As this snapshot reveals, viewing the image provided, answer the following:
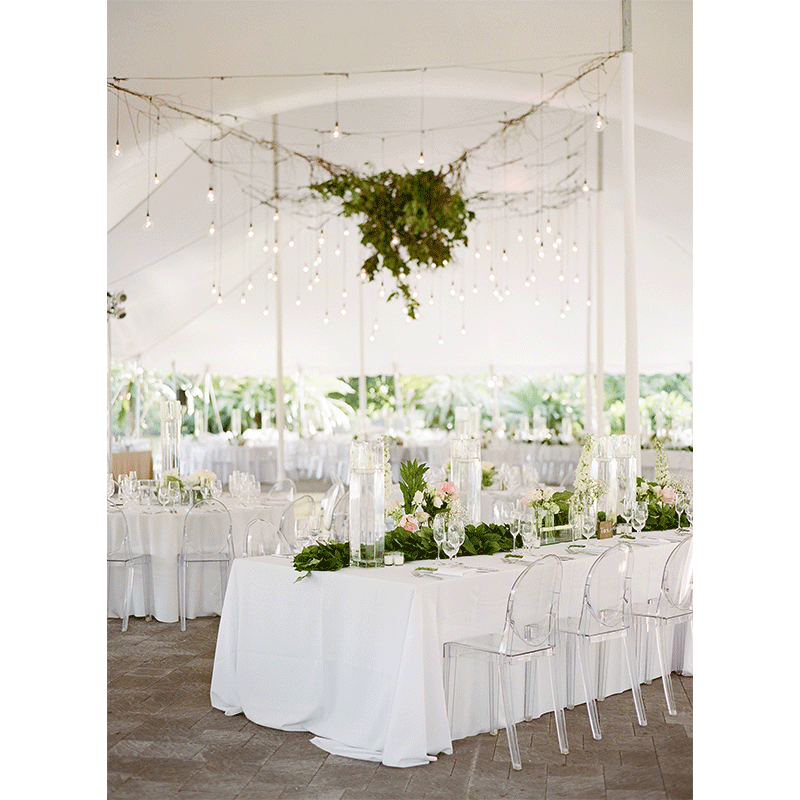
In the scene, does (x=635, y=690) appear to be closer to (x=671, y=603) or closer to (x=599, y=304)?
(x=671, y=603)

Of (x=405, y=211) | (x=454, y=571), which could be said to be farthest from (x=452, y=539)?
(x=405, y=211)

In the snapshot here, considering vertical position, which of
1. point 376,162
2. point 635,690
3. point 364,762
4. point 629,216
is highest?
point 376,162

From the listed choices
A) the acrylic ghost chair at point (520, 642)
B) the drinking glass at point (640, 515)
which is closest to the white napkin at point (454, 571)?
the acrylic ghost chair at point (520, 642)

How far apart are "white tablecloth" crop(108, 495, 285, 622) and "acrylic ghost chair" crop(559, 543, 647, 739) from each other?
293 cm

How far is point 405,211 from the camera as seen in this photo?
5207 millimetres

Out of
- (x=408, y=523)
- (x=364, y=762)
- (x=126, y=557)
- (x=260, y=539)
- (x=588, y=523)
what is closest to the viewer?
(x=364, y=762)

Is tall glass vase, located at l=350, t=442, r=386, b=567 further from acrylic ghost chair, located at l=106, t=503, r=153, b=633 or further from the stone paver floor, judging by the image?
acrylic ghost chair, located at l=106, t=503, r=153, b=633

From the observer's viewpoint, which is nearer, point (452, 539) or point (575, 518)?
point (452, 539)

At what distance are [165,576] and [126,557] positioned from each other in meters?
0.30

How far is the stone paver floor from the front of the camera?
12.2 feet

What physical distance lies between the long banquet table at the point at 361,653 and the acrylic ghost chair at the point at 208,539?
6.51 ft
